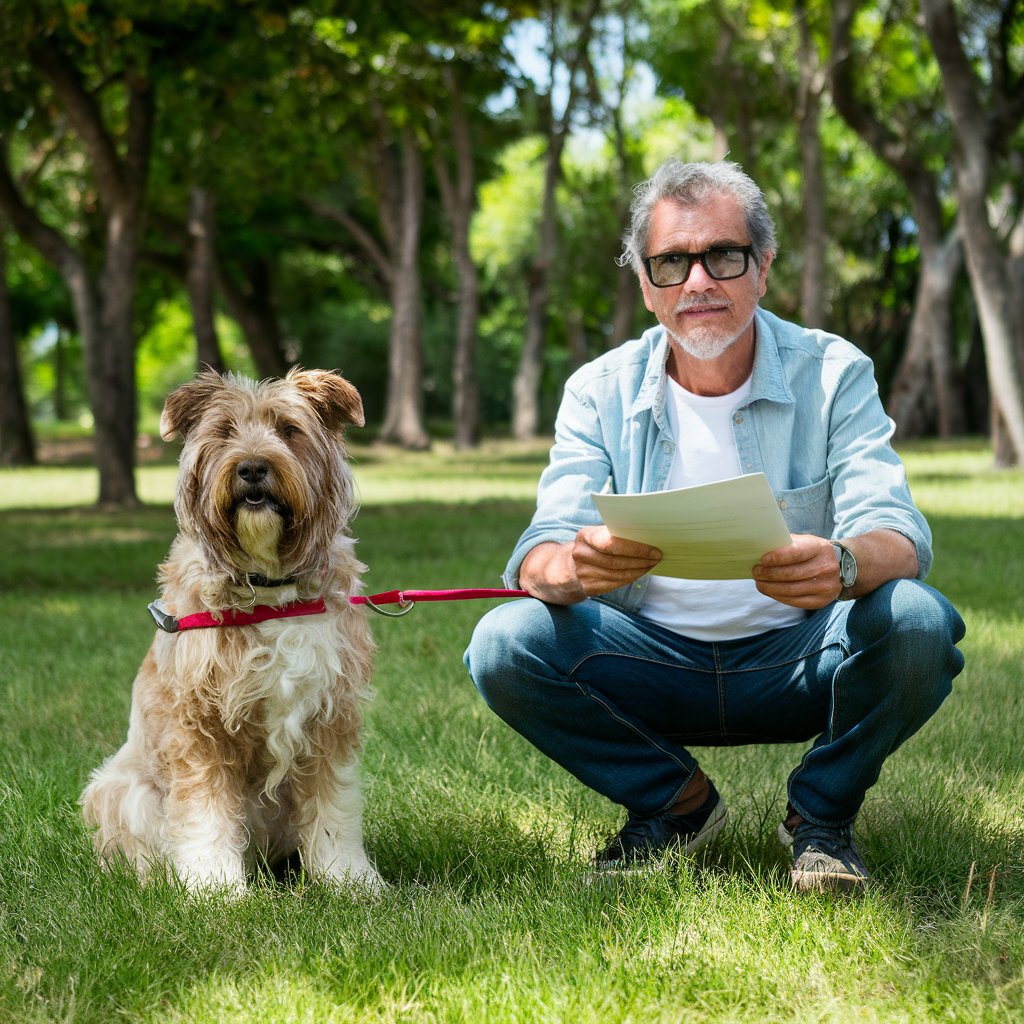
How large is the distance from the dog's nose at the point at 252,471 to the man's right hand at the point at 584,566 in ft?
2.79

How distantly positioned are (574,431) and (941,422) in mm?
24381

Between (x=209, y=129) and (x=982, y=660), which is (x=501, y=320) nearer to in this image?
(x=209, y=129)

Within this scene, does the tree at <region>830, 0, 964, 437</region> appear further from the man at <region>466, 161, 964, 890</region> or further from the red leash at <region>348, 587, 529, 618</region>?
the red leash at <region>348, 587, 529, 618</region>

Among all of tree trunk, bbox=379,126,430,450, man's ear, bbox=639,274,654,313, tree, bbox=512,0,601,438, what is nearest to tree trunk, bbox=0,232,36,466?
tree trunk, bbox=379,126,430,450

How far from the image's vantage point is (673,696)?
12.4ft

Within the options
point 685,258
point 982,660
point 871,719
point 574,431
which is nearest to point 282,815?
point 574,431

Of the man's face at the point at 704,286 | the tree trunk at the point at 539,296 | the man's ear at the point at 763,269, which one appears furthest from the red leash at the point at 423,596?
the tree trunk at the point at 539,296

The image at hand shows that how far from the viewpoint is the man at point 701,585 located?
3.60 m

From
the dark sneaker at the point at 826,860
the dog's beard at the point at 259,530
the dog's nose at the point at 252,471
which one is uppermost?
the dog's nose at the point at 252,471

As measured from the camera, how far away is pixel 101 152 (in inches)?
545

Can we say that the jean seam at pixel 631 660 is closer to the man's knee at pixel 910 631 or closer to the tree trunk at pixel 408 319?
the man's knee at pixel 910 631

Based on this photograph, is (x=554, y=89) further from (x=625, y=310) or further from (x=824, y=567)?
(x=824, y=567)

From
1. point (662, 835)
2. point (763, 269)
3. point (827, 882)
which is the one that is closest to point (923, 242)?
point (763, 269)

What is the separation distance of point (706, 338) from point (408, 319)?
944 inches
